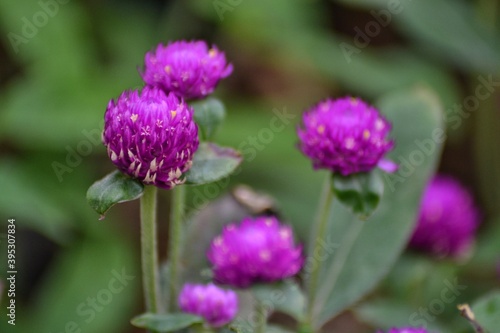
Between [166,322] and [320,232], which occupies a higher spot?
[320,232]

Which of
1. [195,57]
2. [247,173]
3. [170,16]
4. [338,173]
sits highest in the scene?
[170,16]

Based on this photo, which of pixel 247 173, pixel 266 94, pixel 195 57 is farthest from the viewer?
pixel 266 94

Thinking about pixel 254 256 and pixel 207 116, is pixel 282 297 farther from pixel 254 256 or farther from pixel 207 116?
pixel 207 116

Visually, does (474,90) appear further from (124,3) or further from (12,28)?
(12,28)

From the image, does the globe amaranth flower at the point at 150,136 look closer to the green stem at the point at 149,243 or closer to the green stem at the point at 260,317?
the green stem at the point at 149,243

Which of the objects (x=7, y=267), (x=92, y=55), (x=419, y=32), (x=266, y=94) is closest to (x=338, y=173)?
(x=7, y=267)

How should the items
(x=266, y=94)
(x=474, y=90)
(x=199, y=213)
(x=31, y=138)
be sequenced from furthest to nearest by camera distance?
(x=266, y=94)
(x=474, y=90)
(x=31, y=138)
(x=199, y=213)

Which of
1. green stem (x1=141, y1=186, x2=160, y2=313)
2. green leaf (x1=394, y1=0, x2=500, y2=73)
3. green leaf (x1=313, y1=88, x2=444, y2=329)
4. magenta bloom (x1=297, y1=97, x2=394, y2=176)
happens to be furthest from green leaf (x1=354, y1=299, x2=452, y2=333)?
green leaf (x1=394, y1=0, x2=500, y2=73)

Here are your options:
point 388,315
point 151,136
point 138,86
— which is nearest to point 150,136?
point 151,136
